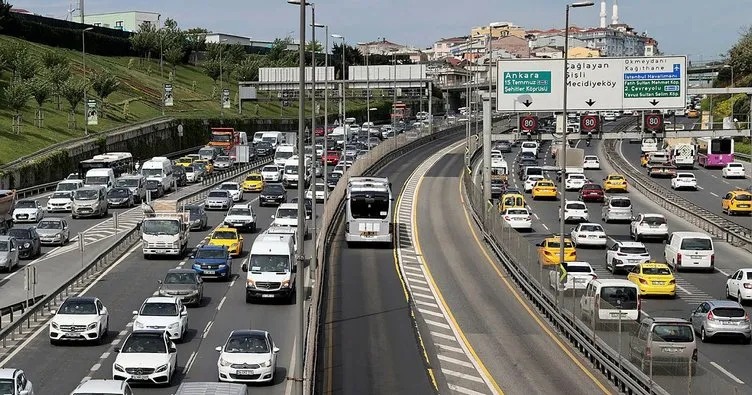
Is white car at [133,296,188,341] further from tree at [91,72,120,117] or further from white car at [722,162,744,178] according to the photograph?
tree at [91,72,120,117]

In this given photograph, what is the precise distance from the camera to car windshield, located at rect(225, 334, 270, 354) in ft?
103

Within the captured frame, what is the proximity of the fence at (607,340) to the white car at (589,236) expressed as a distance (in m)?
7.51

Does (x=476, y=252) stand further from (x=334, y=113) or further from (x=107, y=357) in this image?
(x=334, y=113)

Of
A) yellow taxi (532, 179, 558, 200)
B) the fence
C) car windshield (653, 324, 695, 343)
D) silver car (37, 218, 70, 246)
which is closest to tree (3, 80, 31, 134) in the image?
silver car (37, 218, 70, 246)

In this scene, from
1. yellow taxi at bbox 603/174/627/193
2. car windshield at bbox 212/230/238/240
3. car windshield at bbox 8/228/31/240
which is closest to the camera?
car windshield at bbox 8/228/31/240

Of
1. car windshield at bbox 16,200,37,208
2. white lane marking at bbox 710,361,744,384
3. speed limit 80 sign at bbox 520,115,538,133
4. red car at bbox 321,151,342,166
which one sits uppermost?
speed limit 80 sign at bbox 520,115,538,133

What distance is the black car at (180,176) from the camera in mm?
88438

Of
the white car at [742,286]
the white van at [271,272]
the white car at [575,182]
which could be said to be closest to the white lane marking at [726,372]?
the white car at [742,286]

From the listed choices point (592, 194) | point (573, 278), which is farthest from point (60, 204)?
point (573, 278)

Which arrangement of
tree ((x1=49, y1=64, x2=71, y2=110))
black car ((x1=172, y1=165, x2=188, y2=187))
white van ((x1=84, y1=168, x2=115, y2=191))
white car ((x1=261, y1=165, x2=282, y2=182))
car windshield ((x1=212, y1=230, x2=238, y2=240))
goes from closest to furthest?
1. car windshield ((x1=212, y1=230, x2=238, y2=240))
2. white van ((x1=84, y1=168, x2=115, y2=191))
3. black car ((x1=172, y1=165, x2=188, y2=187))
4. white car ((x1=261, y1=165, x2=282, y2=182))
5. tree ((x1=49, y1=64, x2=71, y2=110))

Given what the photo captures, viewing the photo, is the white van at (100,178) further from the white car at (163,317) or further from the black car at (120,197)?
the white car at (163,317)

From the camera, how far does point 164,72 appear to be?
16338cm

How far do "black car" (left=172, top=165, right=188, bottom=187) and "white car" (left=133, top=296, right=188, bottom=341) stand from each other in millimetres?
50928

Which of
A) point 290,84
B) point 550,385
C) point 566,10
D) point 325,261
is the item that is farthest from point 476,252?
point 290,84
